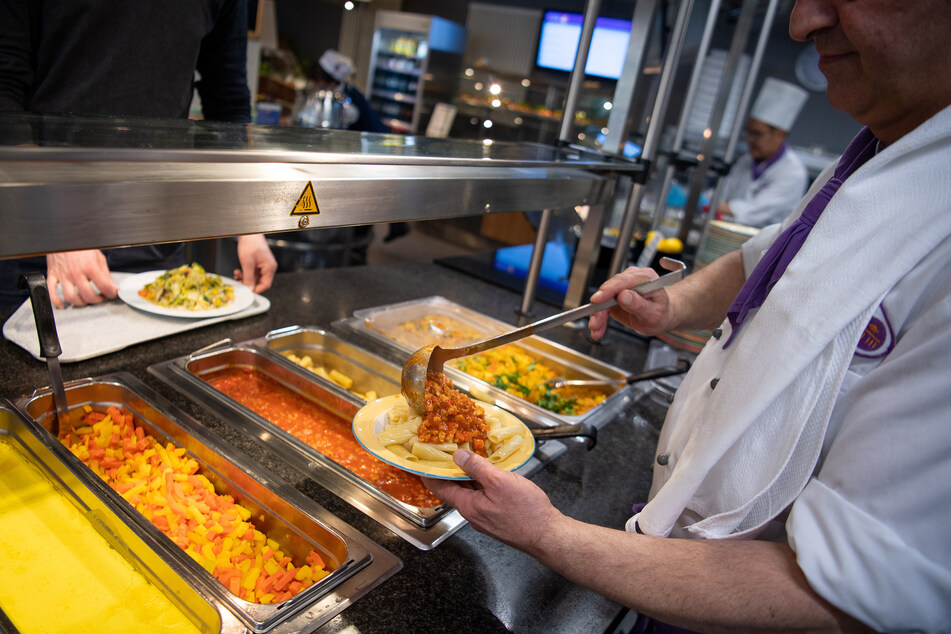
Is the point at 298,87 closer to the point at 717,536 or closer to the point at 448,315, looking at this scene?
the point at 448,315

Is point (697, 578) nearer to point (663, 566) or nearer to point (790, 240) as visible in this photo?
point (663, 566)

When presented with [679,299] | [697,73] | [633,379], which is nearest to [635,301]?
[679,299]

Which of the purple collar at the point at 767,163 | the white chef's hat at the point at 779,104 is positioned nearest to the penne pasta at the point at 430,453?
the white chef's hat at the point at 779,104

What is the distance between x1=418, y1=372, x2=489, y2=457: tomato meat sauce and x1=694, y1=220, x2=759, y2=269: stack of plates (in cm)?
135

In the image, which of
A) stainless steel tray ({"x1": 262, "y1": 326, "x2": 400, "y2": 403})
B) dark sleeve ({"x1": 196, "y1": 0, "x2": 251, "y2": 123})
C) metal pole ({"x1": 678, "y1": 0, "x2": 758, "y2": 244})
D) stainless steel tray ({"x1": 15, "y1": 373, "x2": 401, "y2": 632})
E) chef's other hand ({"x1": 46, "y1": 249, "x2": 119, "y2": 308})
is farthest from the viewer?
metal pole ({"x1": 678, "y1": 0, "x2": 758, "y2": 244})

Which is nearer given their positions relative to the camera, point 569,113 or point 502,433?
point 502,433

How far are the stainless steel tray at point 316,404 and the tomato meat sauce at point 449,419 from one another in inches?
5.9

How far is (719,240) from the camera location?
7.68 feet

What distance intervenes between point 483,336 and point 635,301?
93cm

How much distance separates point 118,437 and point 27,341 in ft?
1.31

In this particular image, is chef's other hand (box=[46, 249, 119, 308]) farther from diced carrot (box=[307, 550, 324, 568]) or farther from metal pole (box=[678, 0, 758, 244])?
metal pole (box=[678, 0, 758, 244])

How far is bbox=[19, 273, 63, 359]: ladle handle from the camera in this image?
3.41 ft

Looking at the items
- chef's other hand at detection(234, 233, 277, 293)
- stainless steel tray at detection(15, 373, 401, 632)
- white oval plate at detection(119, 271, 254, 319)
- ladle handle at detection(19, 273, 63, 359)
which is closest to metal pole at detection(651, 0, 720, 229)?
chef's other hand at detection(234, 233, 277, 293)

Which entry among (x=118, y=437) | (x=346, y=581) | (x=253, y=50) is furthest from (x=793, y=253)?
(x=253, y=50)
